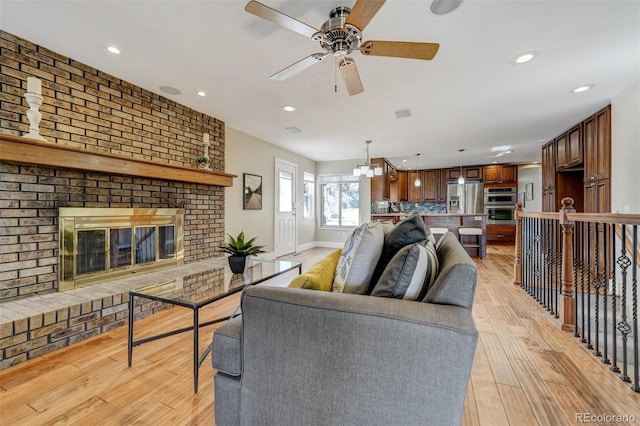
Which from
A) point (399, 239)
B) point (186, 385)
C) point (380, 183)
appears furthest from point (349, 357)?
point (380, 183)

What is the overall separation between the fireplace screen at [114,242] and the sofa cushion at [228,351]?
219 centimetres

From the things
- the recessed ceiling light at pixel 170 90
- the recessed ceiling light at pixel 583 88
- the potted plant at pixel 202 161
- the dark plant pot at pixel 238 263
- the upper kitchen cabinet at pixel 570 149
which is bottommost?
the dark plant pot at pixel 238 263

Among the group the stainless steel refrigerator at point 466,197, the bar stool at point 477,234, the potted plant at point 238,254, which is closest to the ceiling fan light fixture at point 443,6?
the potted plant at point 238,254

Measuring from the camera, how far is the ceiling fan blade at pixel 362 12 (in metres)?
1.38

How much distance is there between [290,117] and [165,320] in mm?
2956

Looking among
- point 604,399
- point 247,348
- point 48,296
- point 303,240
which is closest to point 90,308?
point 48,296

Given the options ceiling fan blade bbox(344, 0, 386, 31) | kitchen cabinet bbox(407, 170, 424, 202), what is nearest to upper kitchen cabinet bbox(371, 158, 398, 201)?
kitchen cabinet bbox(407, 170, 424, 202)

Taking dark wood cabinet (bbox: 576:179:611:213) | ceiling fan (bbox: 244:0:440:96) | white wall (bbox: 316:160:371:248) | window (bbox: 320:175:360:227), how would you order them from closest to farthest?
1. ceiling fan (bbox: 244:0:440:96)
2. dark wood cabinet (bbox: 576:179:611:213)
3. white wall (bbox: 316:160:371:248)
4. window (bbox: 320:175:360:227)

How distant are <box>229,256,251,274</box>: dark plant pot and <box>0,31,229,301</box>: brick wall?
5.14 feet

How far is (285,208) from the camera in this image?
20.0ft

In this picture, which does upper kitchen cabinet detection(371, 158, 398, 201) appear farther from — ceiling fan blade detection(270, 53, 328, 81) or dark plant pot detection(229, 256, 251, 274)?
dark plant pot detection(229, 256, 251, 274)

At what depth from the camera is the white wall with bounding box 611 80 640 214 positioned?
9.57ft

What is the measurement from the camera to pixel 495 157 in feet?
22.8

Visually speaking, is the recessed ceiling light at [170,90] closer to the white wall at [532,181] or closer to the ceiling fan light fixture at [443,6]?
the ceiling fan light fixture at [443,6]
